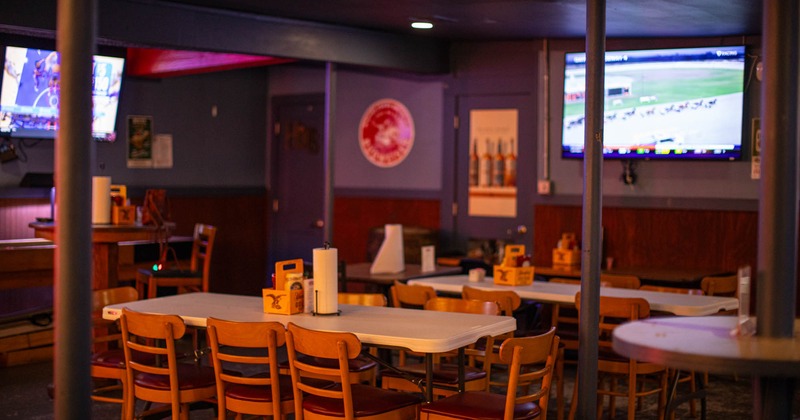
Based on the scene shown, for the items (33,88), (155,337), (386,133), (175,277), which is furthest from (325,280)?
(386,133)

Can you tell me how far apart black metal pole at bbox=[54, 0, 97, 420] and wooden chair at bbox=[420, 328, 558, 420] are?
1784 millimetres

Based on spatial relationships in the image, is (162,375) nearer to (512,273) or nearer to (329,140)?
(512,273)

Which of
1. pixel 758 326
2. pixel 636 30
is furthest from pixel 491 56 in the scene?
pixel 758 326

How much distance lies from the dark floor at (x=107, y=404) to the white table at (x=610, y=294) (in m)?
0.84

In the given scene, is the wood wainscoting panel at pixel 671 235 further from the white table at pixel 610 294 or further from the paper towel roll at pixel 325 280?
the paper towel roll at pixel 325 280

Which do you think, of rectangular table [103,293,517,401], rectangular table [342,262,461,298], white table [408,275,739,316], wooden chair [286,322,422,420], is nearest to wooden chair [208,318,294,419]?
wooden chair [286,322,422,420]

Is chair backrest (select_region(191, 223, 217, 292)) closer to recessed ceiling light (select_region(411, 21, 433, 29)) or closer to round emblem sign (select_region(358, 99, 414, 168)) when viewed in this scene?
round emblem sign (select_region(358, 99, 414, 168))

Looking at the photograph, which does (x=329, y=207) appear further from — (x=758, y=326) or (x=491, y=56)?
(x=758, y=326)

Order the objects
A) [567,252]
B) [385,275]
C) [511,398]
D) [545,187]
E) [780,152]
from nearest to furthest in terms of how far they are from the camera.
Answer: [780,152] < [511,398] < [385,275] < [567,252] < [545,187]

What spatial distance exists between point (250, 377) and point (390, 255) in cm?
309

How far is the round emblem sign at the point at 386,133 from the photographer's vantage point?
10391 millimetres

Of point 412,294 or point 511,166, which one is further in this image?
point 511,166

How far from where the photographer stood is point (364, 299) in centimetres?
621

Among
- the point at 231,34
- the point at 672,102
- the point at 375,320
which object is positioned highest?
the point at 231,34
